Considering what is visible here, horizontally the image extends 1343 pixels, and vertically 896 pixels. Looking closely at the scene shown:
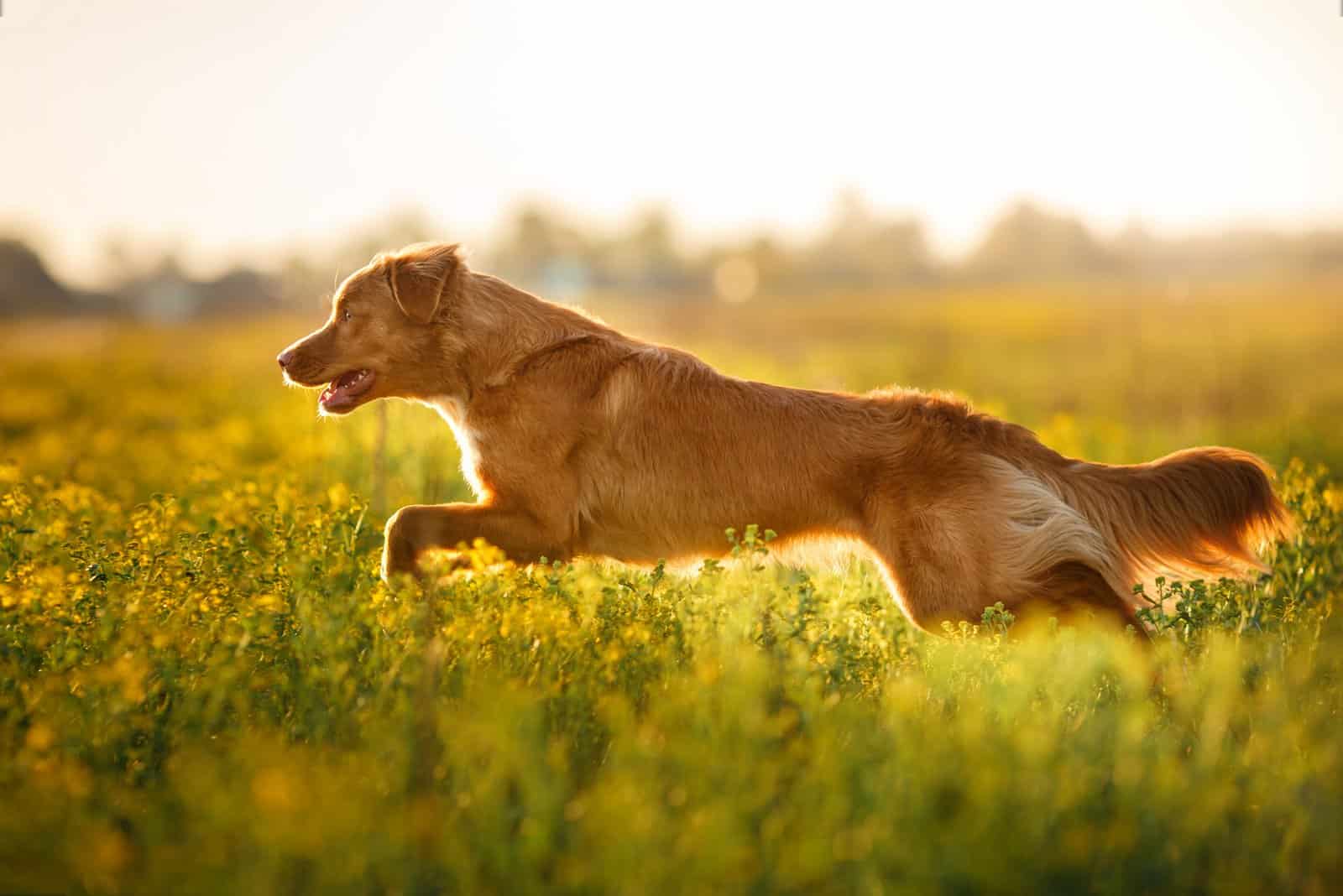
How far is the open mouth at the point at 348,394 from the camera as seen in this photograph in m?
5.37

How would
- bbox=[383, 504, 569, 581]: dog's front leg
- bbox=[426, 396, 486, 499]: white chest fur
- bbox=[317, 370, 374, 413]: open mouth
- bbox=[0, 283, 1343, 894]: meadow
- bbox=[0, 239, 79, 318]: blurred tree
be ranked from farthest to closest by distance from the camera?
bbox=[0, 239, 79, 318]: blurred tree → bbox=[317, 370, 374, 413]: open mouth → bbox=[426, 396, 486, 499]: white chest fur → bbox=[383, 504, 569, 581]: dog's front leg → bbox=[0, 283, 1343, 894]: meadow

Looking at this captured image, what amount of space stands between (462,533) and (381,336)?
111 cm

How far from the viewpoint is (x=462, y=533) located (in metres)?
5.01

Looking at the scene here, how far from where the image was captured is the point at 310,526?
4703 mm

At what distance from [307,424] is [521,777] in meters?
11.4

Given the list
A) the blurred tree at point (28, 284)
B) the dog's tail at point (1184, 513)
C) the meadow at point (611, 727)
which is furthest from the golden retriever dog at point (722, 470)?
the blurred tree at point (28, 284)

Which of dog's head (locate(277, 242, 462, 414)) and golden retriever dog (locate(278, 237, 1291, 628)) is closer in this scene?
golden retriever dog (locate(278, 237, 1291, 628))

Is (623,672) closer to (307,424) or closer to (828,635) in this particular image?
(828,635)

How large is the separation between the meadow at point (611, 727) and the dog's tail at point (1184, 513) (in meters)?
0.21

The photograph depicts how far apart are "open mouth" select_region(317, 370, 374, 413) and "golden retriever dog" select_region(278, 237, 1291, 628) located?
0.01 meters

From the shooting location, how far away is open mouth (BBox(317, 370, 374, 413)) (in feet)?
17.6

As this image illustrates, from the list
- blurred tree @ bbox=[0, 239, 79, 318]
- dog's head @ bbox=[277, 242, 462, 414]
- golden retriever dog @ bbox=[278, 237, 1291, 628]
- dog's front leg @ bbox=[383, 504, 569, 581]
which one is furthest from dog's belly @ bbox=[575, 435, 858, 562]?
blurred tree @ bbox=[0, 239, 79, 318]

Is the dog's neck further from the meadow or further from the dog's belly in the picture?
the meadow

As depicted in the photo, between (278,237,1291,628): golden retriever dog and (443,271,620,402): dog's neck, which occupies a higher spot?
(443,271,620,402): dog's neck
